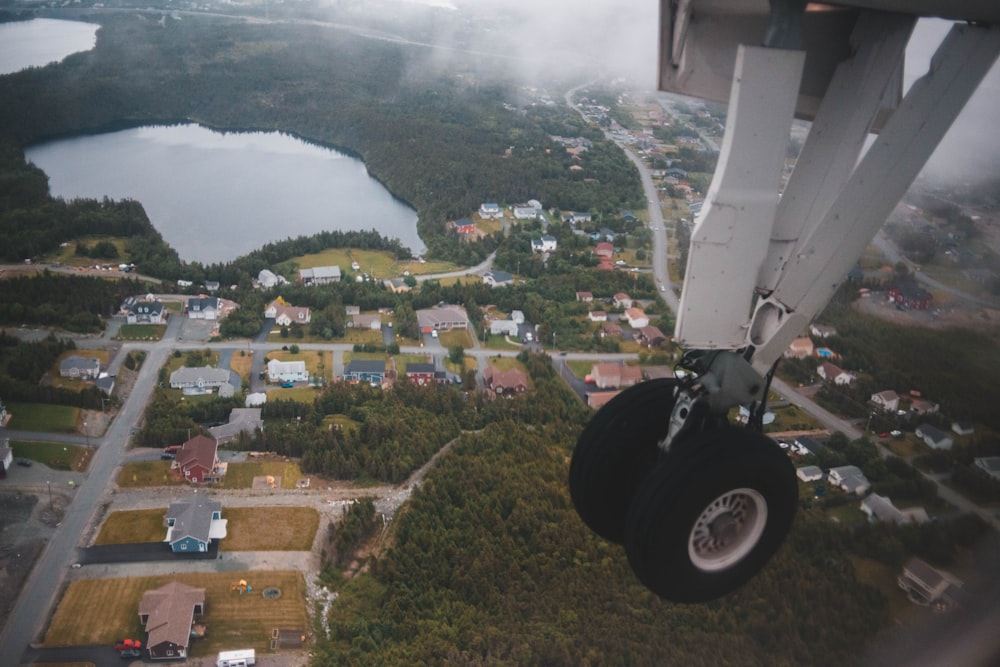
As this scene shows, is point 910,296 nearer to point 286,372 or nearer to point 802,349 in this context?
point 802,349

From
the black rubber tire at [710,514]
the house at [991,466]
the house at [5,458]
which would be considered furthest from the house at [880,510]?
the house at [5,458]

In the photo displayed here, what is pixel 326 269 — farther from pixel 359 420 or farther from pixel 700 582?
pixel 700 582

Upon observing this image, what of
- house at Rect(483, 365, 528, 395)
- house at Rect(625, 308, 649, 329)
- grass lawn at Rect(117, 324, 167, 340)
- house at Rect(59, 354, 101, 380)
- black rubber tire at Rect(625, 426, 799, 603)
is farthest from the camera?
house at Rect(625, 308, 649, 329)

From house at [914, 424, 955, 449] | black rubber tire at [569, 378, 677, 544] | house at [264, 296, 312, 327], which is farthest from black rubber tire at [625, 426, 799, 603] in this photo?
house at [264, 296, 312, 327]

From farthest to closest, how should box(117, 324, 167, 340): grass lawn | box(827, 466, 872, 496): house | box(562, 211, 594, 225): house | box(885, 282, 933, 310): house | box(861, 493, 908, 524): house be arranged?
box(562, 211, 594, 225): house
box(117, 324, 167, 340): grass lawn
box(827, 466, 872, 496): house
box(861, 493, 908, 524): house
box(885, 282, 933, 310): house

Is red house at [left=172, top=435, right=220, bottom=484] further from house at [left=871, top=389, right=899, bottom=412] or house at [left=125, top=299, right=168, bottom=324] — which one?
house at [left=871, top=389, right=899, bottom=412]

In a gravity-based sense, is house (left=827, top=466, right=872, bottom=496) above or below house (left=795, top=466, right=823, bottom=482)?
above

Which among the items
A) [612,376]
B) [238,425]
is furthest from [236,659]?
[612,376]
